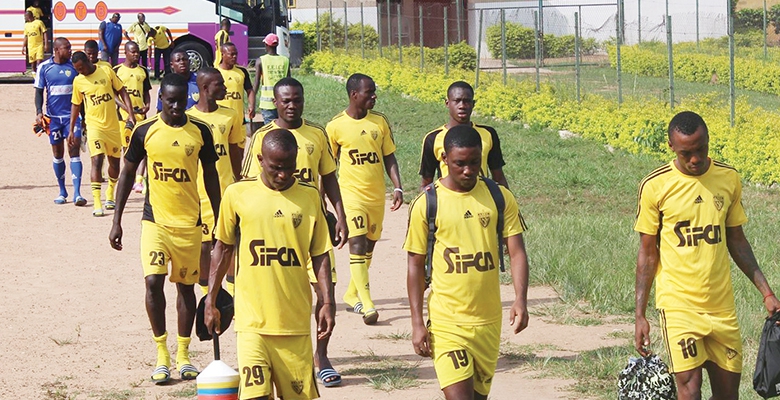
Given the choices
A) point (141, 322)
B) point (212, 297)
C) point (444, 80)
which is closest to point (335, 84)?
point (444, 80)

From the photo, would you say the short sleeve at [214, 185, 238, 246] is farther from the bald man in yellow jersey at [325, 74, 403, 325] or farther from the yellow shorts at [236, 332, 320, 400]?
the bald man in yellow jersey at [325, 74, 403, 325]

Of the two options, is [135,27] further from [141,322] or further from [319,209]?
[319,209]

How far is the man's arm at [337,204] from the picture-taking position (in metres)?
8.77

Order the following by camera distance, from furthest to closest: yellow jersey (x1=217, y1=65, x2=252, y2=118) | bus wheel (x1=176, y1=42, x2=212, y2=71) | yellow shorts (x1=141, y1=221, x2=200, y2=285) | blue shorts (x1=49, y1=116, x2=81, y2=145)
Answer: bus wheel (x1=176, y1=42, x2=212, y2=71), blue shorts (x1=49, y1=116, x2=81, y2=145), yellow jersey (x1=217, y1=65, x2=252, y2=118), yellow shorts (x1=141, y1=221, x2=200, y2=285)

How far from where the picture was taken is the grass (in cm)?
970

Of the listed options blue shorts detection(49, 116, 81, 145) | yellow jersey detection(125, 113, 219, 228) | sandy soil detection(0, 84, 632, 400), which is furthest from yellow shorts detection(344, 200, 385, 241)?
blue shorts detection(49, 116, 81, 145)

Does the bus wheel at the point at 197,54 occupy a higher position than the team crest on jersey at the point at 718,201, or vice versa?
→ the bus wheel at the point at 197,54

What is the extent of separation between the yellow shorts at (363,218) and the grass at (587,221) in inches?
76.9

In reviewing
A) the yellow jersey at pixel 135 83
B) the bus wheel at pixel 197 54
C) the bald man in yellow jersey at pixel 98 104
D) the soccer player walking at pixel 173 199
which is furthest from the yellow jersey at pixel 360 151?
the bus wheel at pixel 197 54

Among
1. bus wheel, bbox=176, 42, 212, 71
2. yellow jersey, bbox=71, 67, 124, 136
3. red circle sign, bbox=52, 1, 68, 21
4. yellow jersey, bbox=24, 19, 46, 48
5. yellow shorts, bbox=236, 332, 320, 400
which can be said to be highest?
red circle sign, bbox=52, 1, 68, 21

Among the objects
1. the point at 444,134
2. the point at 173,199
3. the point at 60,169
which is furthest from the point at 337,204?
the point at 60,169

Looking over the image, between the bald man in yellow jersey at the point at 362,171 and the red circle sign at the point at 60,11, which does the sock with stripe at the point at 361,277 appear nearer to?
the bald man in yellow jersey at the point at 362,171

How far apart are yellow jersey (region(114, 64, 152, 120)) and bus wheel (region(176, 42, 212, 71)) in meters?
17.7

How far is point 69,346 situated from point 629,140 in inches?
489
